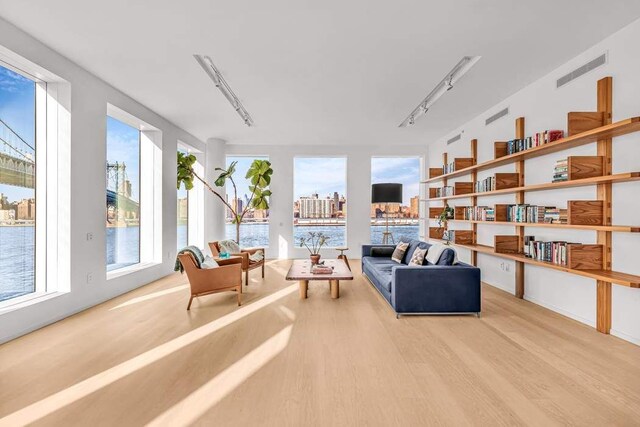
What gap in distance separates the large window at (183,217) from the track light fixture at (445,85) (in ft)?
17.8

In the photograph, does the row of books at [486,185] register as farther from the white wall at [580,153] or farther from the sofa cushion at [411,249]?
the sofa cushion at [411,249]

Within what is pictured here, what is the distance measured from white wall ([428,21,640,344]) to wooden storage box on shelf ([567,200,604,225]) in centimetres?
12

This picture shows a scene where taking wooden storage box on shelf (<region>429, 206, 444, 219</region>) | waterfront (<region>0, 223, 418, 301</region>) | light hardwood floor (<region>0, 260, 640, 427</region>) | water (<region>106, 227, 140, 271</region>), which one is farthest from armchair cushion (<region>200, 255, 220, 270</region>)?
wooden storage box on shelf (<region>429, 206, 444, 219</region>)

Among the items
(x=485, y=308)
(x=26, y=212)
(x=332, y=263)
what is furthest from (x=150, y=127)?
(x=485, y=308)

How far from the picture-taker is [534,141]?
155 inches

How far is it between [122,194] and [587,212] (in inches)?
261

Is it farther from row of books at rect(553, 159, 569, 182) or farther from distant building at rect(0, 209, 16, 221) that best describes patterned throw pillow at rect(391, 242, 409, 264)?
distant building at rect(0, 209, 16, 221)

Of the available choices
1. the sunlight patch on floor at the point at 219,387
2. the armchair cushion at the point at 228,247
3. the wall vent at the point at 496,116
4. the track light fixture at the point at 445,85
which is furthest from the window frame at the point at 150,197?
the wall vent at the point at 496,116

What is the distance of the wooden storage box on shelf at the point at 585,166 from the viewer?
3.15 m

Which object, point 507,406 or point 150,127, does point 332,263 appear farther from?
point 150,127

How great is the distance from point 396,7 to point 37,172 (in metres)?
4.48

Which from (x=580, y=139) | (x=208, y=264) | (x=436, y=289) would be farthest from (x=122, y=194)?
(x=580, y=139)

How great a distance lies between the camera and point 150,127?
555 centimetres

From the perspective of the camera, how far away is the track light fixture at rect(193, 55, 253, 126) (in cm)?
366
